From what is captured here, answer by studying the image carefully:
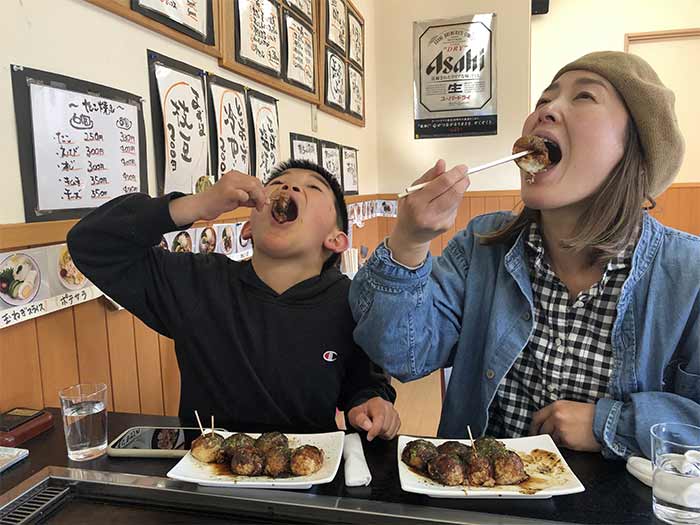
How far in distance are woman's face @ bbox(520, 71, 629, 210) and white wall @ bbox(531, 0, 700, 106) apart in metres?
3.79

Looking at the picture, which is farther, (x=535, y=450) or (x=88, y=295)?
(x=88, y=295)

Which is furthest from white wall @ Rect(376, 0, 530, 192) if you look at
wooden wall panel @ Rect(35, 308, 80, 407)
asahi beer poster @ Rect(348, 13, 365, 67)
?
wooden wall panel @ Rect(35, 308, 80, 407)

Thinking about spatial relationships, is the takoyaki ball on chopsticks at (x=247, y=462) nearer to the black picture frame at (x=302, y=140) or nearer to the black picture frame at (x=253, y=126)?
the black picture frame at (x=253, y=126)

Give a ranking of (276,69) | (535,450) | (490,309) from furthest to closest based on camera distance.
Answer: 1. (276,69)
2. (490,309)
3. (535,450)

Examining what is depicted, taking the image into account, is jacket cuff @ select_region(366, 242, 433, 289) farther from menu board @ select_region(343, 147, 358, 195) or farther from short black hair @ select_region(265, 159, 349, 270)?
menu board @ select_region(343, 147, 358, 195)

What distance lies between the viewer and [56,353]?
1135 mm

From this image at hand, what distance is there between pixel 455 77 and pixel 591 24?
165cm

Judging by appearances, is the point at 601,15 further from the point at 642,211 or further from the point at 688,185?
the point at 642,211

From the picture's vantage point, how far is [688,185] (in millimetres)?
4652

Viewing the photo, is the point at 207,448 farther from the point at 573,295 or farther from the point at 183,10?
the point at 183,10

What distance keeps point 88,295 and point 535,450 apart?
0.99 meters

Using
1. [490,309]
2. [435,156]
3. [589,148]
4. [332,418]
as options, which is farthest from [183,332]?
[435,156]

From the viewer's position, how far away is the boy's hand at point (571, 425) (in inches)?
34.3

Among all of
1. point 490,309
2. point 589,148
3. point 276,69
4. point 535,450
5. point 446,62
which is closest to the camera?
point 535,450
